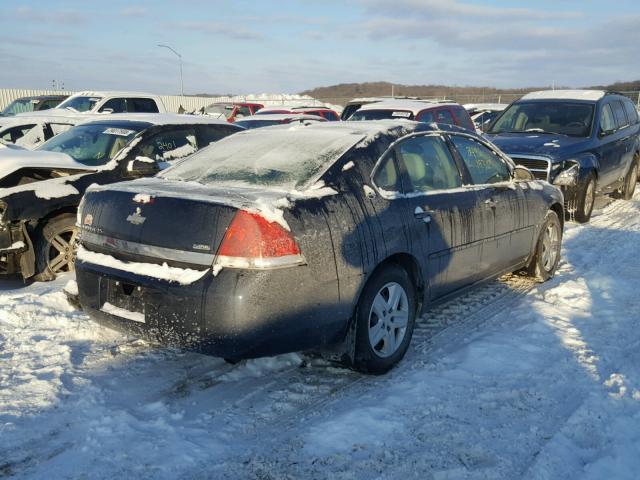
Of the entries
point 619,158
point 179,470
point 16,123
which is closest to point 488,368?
point 179,470

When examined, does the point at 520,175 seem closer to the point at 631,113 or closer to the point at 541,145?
the point at 541,145

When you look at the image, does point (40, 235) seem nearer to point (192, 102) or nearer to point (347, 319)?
point (347, 319)

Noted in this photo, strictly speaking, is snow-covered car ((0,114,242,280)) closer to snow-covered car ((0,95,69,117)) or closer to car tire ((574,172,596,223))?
car tire ((574,172,596,223))

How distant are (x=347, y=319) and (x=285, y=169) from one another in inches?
41.5

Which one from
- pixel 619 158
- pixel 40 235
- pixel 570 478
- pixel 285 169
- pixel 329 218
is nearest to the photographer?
pixel 570 478

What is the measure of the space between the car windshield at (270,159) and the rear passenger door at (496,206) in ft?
4.31

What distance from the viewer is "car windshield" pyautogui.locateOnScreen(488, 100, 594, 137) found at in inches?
408

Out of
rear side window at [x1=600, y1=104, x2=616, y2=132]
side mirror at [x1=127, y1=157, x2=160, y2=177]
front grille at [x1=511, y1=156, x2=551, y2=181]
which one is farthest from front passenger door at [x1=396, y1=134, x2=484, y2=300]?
rear side window at [x1=600, y1=104, x2=616, y2=132]

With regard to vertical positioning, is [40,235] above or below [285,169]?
below

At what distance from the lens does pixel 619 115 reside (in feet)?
37.8

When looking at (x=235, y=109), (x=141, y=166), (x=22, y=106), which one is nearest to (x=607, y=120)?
(x=141, y=166)

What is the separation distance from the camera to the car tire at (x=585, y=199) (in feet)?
31.4

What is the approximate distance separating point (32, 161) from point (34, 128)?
5818 mm

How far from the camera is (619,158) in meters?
11.2
